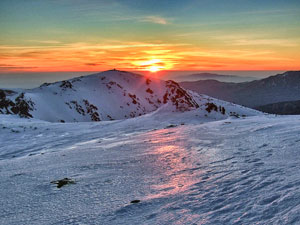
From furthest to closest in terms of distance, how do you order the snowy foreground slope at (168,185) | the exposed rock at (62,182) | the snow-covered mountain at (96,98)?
the snow-covered mountain at (96,98)
the exposed rock at (62,182)
the snowy foreground slope at (168,185)

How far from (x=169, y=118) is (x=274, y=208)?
605 inches

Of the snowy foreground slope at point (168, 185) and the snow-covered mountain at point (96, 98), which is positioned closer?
the snowy foreground slope at point (168, 185)

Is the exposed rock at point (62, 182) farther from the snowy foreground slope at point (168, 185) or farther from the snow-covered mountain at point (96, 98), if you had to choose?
the snow-covered mountain at point (96, 98)

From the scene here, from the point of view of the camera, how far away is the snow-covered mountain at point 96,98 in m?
54.3

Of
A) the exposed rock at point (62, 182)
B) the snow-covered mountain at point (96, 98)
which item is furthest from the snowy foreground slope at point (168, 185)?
the snow-covered mountain at point (96, 98)

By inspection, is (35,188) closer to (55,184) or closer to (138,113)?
(55,184)

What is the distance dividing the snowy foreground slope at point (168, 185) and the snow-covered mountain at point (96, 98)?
1341 inches

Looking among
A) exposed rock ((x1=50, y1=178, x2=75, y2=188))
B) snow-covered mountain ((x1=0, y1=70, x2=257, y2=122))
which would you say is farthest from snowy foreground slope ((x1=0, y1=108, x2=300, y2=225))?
snow-covered mountain ((x1=0, y1=70, x2=257, y2=122))

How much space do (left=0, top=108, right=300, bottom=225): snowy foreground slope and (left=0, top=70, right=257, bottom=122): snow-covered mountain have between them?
1341 inches

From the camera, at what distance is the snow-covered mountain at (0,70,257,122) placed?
54.3m

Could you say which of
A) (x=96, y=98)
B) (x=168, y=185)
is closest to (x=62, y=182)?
(x=168, y=185)

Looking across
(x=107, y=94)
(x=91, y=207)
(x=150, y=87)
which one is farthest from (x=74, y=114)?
(x=91, y=207)

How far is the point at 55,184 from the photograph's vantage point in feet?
18.2

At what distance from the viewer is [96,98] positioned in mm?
78562
